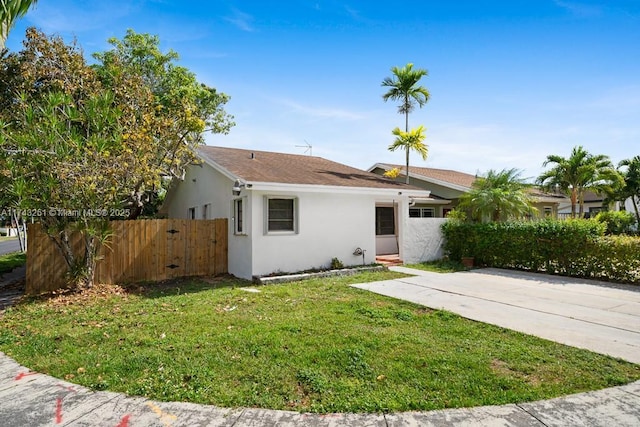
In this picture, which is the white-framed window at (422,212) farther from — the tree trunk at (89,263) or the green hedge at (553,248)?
the tree trunk at (89,263)

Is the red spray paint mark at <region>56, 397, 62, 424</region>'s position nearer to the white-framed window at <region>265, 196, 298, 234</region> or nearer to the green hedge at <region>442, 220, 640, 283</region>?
the white-framed window at <region>265, 196, 298, 234</region>

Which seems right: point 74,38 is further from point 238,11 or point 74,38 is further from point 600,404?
point 600,404

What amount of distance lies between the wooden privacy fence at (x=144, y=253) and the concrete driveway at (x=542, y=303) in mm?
5165

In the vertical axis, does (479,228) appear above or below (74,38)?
below

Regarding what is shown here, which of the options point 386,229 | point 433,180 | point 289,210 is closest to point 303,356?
point 289,210

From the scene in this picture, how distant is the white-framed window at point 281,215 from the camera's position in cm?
1066

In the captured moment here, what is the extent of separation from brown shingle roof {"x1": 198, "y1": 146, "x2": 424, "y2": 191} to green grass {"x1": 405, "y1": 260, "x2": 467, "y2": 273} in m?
2.96

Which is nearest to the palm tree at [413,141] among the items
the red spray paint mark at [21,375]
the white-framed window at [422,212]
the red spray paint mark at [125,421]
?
the white-framed window at [422,212]

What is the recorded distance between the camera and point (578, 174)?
22.2 metres

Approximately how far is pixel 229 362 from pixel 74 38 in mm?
10303

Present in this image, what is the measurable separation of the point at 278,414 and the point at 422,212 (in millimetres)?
15994

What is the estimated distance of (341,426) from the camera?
3107 mm

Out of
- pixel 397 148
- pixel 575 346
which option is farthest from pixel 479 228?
pixel 575 346

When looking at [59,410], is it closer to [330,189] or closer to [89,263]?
[89,263]
